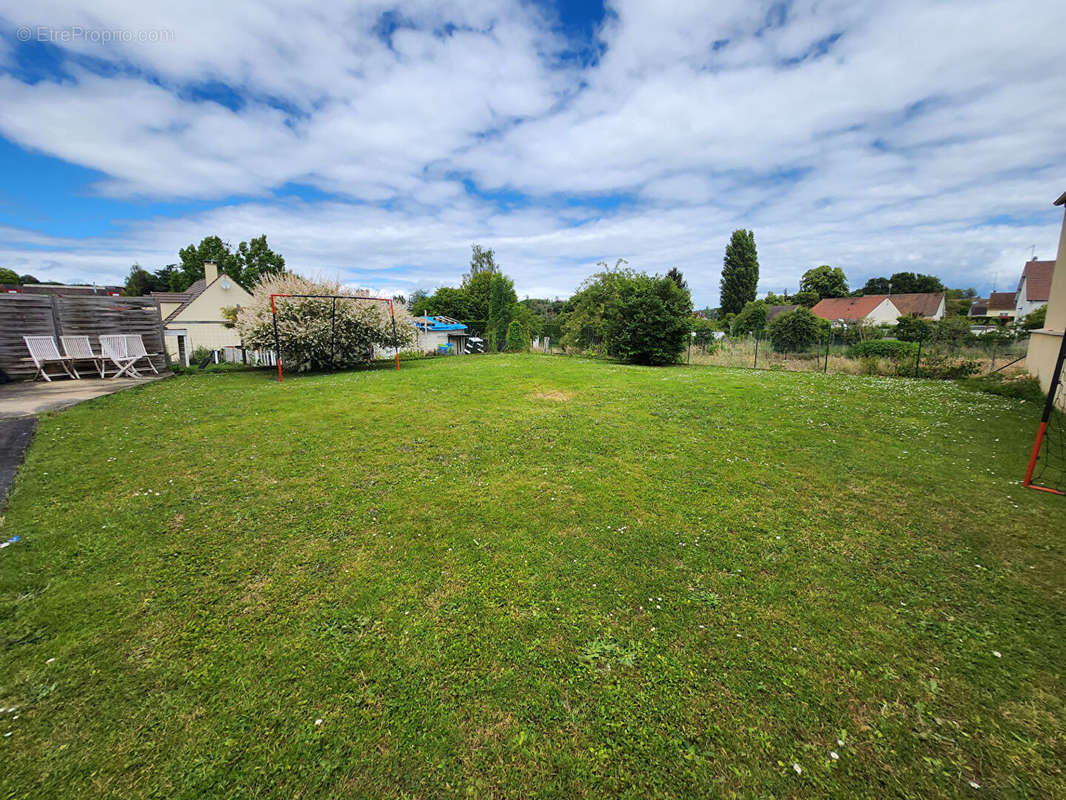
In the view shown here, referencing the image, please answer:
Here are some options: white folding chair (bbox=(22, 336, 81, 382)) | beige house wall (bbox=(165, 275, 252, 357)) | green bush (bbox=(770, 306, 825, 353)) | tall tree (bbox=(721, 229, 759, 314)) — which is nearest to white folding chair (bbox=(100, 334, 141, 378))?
white folding chair (bbox=(22, 336, 81, 382))

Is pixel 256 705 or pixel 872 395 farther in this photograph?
pixel 872 395

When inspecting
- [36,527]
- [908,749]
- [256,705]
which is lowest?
[908,749]

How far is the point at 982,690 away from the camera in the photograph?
2.34 metres

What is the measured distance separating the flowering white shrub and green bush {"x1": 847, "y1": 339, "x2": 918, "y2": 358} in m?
20.1

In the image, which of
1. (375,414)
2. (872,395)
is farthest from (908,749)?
(872,395)

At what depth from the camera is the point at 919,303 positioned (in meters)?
46.0

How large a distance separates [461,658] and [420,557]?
3.79ft

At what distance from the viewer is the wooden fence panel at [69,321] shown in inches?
466

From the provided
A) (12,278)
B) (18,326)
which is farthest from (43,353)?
(12,278)

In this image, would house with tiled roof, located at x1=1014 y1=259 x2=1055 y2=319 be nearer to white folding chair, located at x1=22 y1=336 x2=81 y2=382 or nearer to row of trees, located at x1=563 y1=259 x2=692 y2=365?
row of trees, located at x1=563 y1=259 x2=692 y2=365

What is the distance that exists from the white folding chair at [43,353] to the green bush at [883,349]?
28.2m

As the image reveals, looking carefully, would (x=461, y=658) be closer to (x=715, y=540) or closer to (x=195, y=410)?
(x=715, y=540)

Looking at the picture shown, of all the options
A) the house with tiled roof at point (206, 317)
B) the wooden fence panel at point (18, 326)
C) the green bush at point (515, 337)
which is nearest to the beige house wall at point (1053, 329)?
the green bush at point (515, 337)

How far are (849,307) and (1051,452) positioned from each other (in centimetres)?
5110
